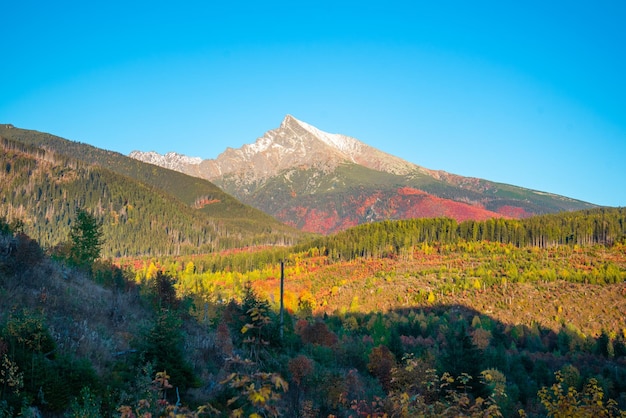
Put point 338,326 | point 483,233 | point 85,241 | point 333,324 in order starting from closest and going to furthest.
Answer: point 85,241 < point 333,324 < point 338,326 < point 483,233

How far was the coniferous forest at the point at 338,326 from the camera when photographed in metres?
11.6

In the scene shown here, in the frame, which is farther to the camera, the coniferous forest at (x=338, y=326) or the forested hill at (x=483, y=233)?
the forested hill at (x=483, y=233)

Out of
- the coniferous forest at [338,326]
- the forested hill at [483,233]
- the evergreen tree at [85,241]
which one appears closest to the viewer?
the coniferous forest at [338,326]

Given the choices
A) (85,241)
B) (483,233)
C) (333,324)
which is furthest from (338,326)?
(483,233)

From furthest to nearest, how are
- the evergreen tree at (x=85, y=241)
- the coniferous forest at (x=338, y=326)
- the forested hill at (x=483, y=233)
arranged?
the forested hill at (x=483, y=233)
the evergreen tree at (x=85, y=241)
the coniferous forest at (x=338, y=326)

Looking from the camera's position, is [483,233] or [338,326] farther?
[483,233]

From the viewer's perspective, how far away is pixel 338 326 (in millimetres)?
79312

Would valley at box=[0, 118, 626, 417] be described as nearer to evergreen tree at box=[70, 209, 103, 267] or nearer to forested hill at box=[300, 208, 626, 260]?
evergreen tree at box=[70, 209, 103, 267]

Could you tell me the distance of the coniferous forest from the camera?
11.6 metres

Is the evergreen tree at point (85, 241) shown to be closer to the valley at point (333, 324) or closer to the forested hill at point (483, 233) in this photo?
the valley at point (333, 324)

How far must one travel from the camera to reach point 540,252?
387ft

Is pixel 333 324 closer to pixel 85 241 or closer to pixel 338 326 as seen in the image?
pixel 338 326

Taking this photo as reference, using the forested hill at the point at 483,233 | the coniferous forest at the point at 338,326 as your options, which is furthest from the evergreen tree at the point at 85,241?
the forested hill at the point at 483,233

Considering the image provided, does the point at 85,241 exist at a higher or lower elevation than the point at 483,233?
lower
